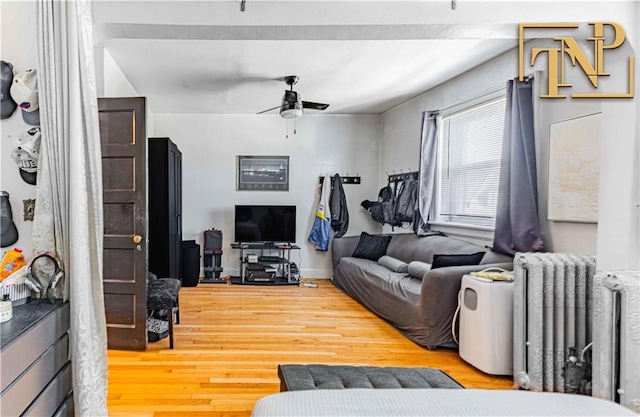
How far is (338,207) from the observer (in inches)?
236

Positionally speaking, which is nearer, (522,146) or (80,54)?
(80,54)

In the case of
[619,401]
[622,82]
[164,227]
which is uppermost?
[622,82]

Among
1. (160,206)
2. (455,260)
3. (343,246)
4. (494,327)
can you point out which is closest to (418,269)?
(455,260)

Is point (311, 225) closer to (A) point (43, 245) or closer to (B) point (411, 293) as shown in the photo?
(B) point (411, 293)

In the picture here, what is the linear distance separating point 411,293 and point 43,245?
278cm

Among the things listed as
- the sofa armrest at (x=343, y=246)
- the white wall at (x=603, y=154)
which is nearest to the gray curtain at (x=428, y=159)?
the white wall at (x=603, y=154)

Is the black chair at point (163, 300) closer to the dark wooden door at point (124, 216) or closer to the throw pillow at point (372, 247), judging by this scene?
the dark wooden door at point (124, 216)

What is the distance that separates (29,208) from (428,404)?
212 centimetres

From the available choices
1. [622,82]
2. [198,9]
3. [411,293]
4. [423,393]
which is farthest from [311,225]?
[423,393]

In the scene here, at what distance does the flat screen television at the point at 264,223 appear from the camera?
5.71 metres

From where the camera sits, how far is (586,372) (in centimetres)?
233

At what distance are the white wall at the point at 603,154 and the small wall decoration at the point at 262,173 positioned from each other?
2526mm

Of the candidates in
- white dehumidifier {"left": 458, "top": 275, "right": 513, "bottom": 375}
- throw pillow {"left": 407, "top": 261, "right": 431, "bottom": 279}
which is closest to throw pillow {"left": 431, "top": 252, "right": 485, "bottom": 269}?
throw pillow {"left": 407, "top": 261, "right": 431, "bottom": 279}

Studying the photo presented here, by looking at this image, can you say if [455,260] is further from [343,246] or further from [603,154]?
[343,246]
